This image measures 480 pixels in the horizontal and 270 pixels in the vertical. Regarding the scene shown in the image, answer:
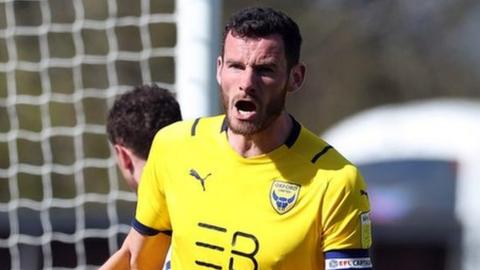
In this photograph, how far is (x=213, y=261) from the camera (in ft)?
15.8

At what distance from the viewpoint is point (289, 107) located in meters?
18.0

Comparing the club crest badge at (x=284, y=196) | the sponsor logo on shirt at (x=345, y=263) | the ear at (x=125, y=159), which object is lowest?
A: the sponsor logo on shirt at (x=345, y=263)

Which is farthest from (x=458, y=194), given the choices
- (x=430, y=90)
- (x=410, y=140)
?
(x=430, y=90)

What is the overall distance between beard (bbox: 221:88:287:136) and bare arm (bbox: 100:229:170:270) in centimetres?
56

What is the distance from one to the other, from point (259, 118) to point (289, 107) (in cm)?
1338

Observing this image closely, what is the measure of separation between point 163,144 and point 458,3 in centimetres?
1432

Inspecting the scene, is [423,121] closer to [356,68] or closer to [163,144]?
[356,68]

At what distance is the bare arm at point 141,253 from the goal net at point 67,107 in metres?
1.15

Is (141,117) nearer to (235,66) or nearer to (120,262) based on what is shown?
(120,262)

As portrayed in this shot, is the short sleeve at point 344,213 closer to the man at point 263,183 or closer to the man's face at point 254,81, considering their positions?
the man at point 263,183

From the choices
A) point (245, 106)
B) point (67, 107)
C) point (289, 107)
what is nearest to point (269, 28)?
point (245, 106)

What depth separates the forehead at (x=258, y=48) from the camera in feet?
15.3

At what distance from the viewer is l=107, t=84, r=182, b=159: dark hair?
5566mm

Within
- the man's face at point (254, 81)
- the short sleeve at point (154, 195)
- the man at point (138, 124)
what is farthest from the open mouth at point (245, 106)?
the man at point (138, 124)
